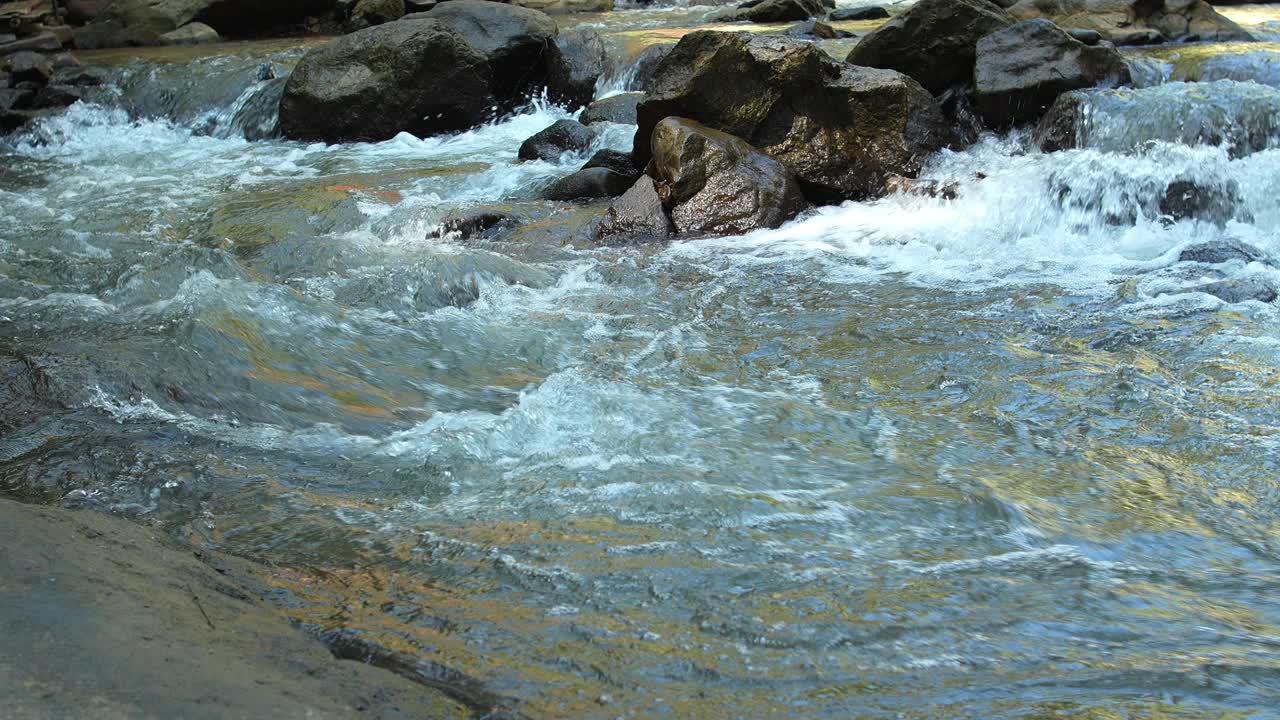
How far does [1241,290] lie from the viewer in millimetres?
5539

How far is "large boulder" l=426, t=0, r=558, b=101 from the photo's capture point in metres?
11.5

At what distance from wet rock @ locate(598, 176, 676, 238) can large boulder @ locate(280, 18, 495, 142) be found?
4293 millimetres

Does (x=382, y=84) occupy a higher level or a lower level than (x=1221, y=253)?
higher

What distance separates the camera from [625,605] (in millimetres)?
2693

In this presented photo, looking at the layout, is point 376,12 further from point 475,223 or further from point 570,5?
point 475,223

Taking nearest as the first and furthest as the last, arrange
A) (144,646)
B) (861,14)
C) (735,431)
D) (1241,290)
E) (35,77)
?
1. (144,646)
2. (735,431)
3. (1241,290)
4. (35,77)
5. (861,14)

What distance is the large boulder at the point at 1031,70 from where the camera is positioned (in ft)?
27.5

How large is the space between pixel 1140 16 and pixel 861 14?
426cm

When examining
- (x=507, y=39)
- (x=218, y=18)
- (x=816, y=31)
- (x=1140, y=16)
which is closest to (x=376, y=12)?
(x=218, y=18)

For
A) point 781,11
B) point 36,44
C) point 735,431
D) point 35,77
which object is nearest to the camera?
point 735,431

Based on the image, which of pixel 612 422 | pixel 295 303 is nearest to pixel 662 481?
pixel 612 422

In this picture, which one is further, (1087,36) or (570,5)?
(570,5)

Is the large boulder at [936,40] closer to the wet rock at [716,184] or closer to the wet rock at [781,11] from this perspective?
the wet rock at [716,184]

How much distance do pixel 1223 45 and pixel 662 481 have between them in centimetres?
930
